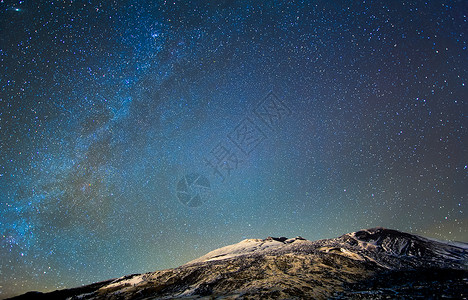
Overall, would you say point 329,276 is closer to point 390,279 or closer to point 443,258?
point 390,279

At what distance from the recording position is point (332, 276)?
30.3 feet

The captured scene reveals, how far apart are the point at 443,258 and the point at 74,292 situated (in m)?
22.0

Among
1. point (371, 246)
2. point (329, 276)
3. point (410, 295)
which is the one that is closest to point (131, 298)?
point (329, 276)

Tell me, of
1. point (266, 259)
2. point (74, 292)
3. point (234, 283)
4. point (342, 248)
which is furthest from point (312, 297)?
point (74, 292)

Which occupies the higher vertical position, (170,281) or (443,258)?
(170,281)

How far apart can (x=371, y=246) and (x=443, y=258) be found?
3.51 metres

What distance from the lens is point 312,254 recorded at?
41.5 feet

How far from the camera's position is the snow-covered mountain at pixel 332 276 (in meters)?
7.05

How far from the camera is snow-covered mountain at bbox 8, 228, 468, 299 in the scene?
23.1ft

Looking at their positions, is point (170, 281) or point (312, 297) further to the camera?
point (170, 281)

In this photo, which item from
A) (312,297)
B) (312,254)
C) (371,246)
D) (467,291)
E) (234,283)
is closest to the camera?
(467,291)

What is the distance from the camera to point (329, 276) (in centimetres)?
925

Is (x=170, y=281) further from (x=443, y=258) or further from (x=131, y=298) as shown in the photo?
(x=443, y=258)

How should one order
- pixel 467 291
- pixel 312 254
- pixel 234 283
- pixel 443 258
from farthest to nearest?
pixel 312 254
pixel 443 258
pixel 234 283
pixel 467 291
